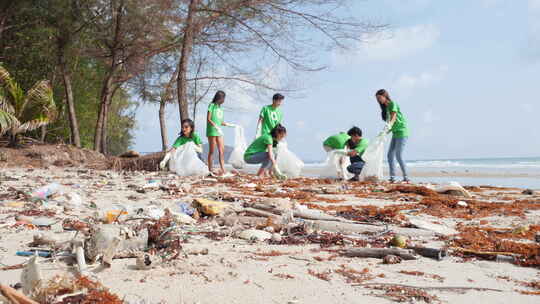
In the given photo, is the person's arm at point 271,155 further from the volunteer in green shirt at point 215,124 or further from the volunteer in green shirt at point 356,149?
the volunteer in green shirt at point 356,149

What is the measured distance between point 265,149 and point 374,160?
92.2 inches

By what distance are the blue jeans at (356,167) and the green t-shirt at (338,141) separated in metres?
0.47

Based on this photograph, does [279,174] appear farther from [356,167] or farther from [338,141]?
[356,167]

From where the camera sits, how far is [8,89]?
12062mm

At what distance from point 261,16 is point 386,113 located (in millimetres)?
4596

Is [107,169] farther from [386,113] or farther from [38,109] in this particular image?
[386,113]

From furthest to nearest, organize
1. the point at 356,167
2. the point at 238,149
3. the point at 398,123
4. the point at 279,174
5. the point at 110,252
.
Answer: the point at 238,149 → the point at 356,167 → the point at 279,174 → the point at 398,123 → the point at 110,252

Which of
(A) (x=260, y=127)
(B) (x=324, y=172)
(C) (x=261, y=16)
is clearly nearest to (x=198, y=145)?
(A) (x=260, y=127)

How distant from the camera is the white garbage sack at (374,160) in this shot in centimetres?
852

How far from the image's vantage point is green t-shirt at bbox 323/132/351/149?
9172 mm

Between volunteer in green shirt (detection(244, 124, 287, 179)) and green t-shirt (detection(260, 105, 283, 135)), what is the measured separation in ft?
1.29

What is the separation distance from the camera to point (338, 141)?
9172 mm

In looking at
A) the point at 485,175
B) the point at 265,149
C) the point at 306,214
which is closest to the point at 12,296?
the point at 306,214

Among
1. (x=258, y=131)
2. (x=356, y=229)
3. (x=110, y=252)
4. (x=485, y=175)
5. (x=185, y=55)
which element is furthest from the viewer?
(x=485, y=175)
